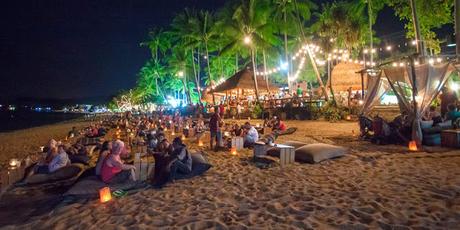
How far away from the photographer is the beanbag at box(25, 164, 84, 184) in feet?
24.6

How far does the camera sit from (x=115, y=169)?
6660mm

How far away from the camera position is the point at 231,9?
29859 millimetres

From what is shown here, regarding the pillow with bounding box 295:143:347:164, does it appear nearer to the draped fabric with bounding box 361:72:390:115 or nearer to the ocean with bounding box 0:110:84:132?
the draped fabric with bounding box 361:72:390:115

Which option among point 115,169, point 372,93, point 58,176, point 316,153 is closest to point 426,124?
point 372,93

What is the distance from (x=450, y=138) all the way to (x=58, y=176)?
34.5 feet

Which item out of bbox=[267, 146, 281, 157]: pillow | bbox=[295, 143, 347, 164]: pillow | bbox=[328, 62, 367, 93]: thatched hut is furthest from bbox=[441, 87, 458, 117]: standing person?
bbox=[328, 62, 367, 93]: thatched hut

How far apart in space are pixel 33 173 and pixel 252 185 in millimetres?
5162

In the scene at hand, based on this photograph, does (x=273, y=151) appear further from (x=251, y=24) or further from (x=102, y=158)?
(x=251, y=24)

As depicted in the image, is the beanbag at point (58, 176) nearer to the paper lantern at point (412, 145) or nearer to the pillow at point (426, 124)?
the paper lantern at point (412, 145)

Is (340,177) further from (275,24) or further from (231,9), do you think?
(231,9)

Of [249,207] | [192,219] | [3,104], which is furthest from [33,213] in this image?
[3,104]

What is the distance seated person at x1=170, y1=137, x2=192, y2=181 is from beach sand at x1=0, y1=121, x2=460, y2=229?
0.42 m

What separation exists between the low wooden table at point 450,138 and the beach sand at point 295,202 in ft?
5.09

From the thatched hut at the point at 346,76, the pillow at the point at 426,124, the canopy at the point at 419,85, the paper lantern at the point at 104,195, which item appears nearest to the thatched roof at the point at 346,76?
the thatched hut at the point at 346,76
